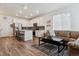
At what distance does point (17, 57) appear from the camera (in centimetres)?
218

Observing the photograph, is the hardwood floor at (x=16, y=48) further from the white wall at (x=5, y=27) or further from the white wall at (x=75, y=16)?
the white wall at (x=75, y=16)

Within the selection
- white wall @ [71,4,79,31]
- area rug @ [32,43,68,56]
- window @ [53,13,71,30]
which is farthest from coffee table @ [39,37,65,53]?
white wall @ [71,4,79,31]

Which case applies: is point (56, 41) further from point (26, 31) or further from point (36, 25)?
point (26, 31)

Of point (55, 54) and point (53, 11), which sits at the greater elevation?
point (53, 11)

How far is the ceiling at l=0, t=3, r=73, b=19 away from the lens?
207 centimetres

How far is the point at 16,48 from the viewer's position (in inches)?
82.9

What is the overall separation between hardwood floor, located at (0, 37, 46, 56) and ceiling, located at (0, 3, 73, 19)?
0.54 m

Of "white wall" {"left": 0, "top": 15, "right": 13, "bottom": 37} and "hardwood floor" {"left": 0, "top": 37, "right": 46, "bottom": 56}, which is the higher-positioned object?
"white wall" {"left": 0, "top": 15, "right": 13, "bottom": 37}

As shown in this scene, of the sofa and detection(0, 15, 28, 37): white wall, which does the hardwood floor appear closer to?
detection(0, 15, 28, 37): white wall

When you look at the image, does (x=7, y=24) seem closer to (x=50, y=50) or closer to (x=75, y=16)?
(x=50, y=50)

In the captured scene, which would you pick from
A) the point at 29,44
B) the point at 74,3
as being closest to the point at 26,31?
the point at 29,44

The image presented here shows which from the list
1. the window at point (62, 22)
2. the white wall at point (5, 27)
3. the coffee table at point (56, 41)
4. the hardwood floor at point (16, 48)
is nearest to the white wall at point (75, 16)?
the window at point (62, 22)

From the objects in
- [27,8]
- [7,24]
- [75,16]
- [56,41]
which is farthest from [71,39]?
[7,24]

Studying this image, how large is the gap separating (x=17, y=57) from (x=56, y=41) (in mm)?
884
